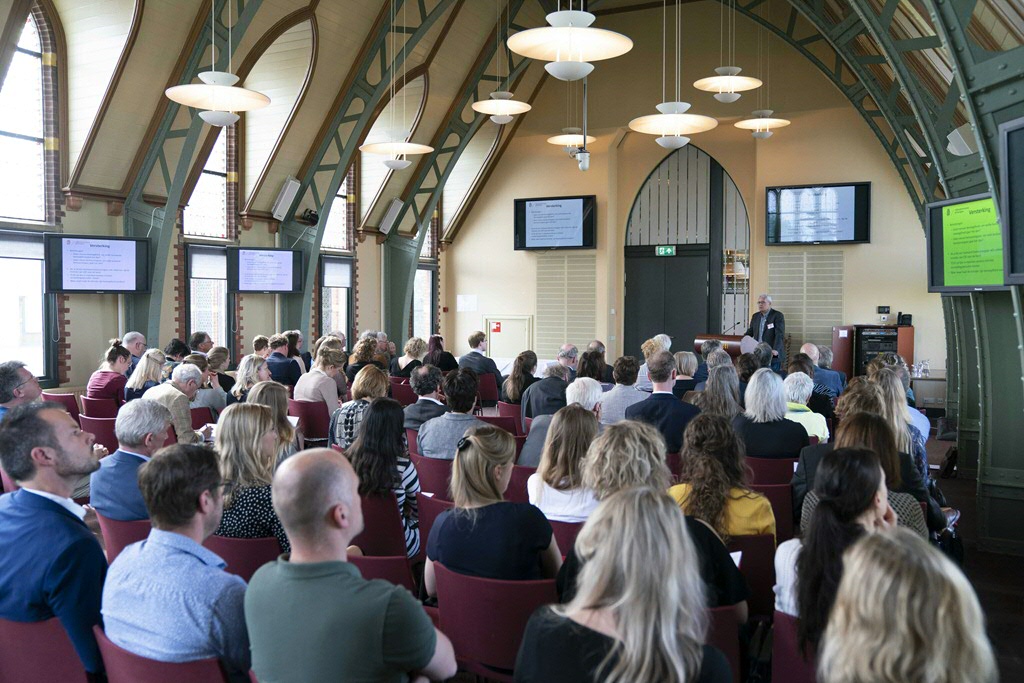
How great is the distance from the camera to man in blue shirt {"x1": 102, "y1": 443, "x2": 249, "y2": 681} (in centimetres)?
221

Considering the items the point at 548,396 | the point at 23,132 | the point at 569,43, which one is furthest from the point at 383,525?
the point at 23,132

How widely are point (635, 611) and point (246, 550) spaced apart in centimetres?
189

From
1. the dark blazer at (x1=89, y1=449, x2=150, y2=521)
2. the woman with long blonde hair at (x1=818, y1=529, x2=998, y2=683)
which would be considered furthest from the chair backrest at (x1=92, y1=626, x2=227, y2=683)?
the dark blazer at (x1=89, y1=449, x2=150, y2=521)

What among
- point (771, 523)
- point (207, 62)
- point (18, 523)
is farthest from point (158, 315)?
point (771, 523)

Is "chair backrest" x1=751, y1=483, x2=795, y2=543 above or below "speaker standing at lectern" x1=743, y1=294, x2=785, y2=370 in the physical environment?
below

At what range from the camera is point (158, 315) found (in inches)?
435

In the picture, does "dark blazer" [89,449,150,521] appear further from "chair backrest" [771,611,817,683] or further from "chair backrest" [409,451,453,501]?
"chair backrest" [771,611,817,683]

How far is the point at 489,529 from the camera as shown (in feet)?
9.98

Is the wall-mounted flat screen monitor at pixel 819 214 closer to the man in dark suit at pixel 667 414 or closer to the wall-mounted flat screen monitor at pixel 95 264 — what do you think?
the man in dark suit at pixel 667 414

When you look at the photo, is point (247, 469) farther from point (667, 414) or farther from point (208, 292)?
point (208, 292)

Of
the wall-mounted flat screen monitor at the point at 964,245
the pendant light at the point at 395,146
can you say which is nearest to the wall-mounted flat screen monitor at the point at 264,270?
the pendant light at the point at 395,146

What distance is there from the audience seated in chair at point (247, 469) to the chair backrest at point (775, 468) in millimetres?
2783

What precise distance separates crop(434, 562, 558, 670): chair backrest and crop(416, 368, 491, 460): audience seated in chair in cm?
213

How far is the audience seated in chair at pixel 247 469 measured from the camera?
330 cm
